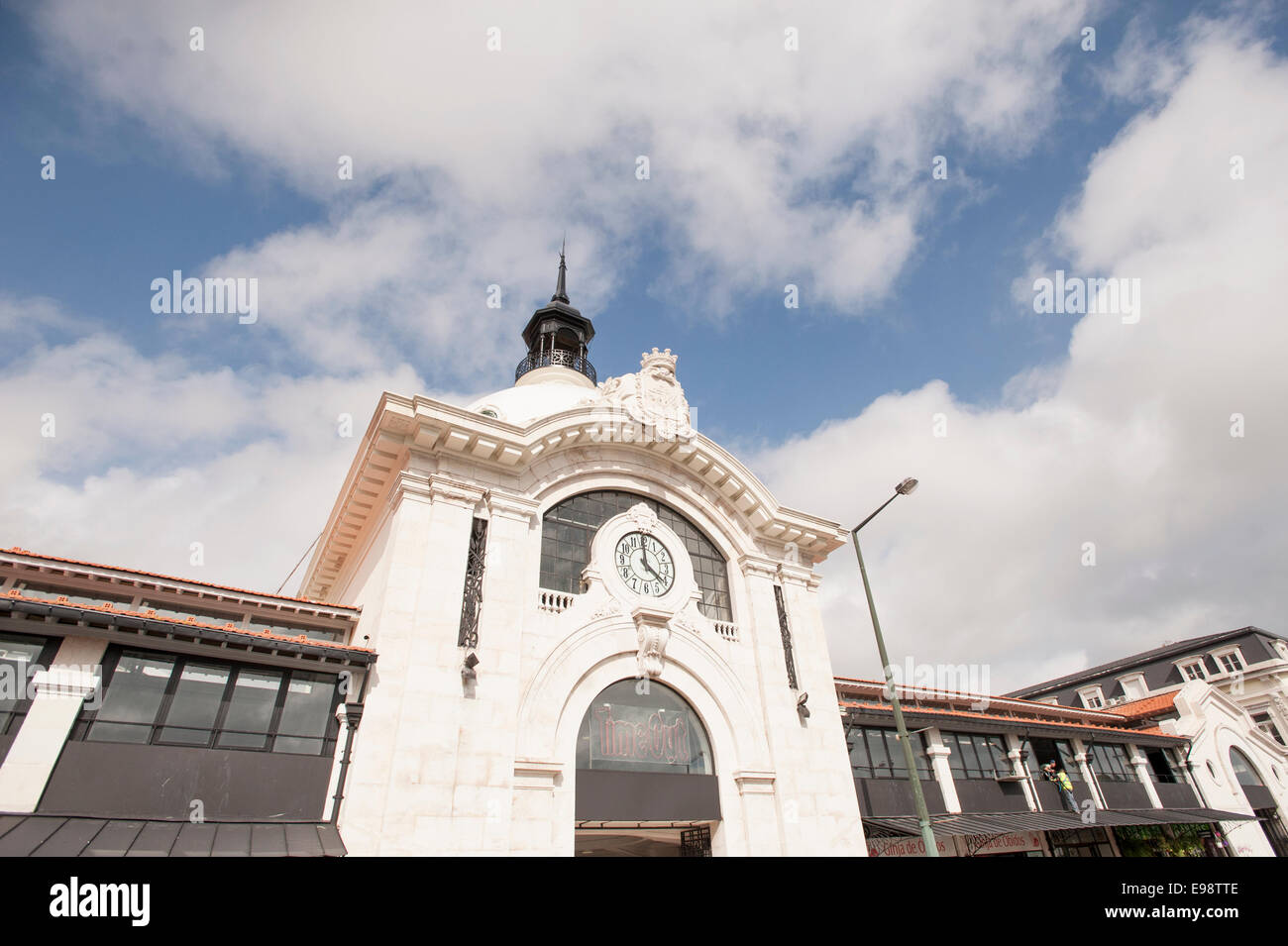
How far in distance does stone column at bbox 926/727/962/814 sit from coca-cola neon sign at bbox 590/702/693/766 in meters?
11.0

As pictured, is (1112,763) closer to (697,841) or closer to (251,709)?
(697,841)

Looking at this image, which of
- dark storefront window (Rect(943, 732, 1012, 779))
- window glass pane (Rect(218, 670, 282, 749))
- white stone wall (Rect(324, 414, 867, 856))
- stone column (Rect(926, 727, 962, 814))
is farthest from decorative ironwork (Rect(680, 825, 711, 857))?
window glass pane (Rect(218, 670, 282, 749))

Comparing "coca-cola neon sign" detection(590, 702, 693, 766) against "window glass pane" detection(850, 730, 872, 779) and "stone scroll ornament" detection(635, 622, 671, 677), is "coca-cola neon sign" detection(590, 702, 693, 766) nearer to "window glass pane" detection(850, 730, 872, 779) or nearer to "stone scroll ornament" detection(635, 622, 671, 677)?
"stone scroll ornament" detection(635, 622, 671, 677)

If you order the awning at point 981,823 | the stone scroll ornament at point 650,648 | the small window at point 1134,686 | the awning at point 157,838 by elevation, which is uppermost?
the small window at point 1134,686

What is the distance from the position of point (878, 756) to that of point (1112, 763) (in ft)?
52.8

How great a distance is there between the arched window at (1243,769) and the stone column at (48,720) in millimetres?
49723

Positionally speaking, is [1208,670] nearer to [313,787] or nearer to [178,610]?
[313,787]

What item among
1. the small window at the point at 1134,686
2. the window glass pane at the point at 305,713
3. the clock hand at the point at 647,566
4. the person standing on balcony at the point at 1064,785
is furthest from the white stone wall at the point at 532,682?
the small window at the point at 1134,686

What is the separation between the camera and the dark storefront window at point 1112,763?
100ft

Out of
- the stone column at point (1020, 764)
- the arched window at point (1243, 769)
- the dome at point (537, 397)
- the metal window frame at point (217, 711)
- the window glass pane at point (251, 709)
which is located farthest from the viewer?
the arched window at point (1243, 769)

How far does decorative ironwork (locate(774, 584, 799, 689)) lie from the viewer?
21.9 metres

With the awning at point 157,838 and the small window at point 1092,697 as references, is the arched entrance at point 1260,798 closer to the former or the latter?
the small window at point 1092,697
